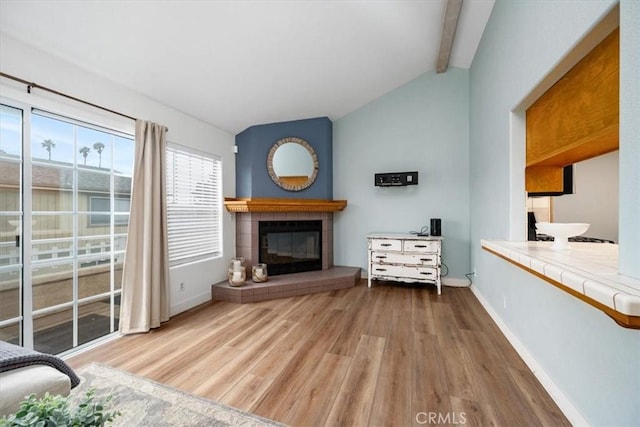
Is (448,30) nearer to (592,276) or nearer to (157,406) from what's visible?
(592,276)

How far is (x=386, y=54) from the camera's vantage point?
3.13 metres

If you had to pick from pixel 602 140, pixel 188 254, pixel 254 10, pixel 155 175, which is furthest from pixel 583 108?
pixel 188 254

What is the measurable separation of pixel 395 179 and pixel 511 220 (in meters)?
1.91

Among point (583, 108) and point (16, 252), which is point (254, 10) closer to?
point (583, 108)

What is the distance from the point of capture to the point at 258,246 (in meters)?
3.70

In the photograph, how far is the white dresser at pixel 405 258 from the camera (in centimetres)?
339

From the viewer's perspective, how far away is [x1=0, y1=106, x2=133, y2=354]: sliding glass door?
1782mm

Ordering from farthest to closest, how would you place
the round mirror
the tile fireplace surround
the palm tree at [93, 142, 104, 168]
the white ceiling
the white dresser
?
the round mirror
the white dresser
the tile fireplace surround
the palm tree at [93, 142, 104, 168]
the white ceiling

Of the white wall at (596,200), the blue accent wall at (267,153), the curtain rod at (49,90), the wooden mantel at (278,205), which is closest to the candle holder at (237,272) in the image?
the wooden mantel at (278,205)

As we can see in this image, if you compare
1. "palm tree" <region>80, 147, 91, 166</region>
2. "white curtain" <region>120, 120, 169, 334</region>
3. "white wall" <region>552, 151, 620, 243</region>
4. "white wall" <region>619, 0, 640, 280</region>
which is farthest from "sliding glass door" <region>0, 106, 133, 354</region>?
"white wall" <region>552, 151, 620, 243</region>

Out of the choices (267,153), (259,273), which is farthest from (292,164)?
(259,273)

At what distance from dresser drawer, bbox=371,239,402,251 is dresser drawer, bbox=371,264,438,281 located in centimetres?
25

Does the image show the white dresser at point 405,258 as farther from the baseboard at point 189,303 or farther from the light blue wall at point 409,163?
the baseboard at point 189,303

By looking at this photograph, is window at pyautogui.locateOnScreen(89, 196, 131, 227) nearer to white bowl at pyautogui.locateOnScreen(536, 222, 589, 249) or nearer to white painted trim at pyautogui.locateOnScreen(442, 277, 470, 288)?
white bowl at pyautogui.locateOnScreen(536, 222, 589, 249)
